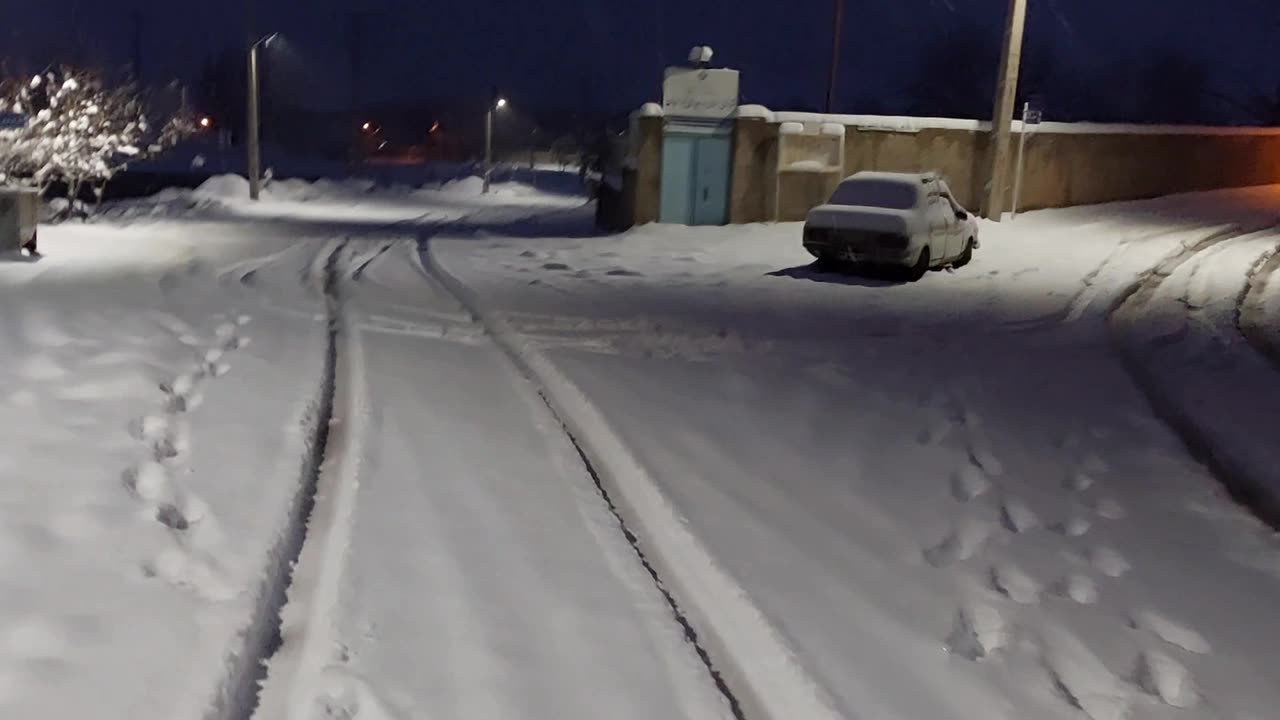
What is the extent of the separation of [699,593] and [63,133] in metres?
23.1

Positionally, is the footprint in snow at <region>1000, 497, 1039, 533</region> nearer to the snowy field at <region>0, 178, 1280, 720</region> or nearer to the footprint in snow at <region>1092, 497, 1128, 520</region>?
the snowy field at <region>0, 178, 1280, 720</region>

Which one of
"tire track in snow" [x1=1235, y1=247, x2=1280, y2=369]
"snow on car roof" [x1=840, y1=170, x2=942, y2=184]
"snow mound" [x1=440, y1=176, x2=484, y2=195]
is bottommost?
"snow mound" [x1=440, y1=176, x2=484, y2=195]

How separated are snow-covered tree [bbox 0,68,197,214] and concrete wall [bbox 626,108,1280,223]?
11492 millimetres

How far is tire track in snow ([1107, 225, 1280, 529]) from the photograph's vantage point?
7.32 m

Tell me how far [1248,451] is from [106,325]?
9.37 meters

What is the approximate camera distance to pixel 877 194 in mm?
17859

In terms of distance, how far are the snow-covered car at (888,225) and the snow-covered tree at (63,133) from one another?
14.7 metres

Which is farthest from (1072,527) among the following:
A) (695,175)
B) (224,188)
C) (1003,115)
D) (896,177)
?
(224,188)

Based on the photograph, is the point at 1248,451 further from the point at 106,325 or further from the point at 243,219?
the point at 243,219

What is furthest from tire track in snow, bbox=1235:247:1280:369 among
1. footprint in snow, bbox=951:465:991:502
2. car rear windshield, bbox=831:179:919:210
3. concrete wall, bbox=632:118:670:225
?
concrete wall, bbox=632:118:670:225

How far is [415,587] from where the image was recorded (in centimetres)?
534

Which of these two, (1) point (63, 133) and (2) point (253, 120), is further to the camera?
(2) point (253, 120)

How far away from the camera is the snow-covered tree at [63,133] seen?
2316 cm

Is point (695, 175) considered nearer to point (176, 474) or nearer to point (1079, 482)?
point (1079, 482)
